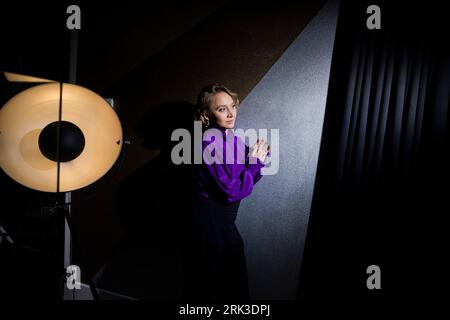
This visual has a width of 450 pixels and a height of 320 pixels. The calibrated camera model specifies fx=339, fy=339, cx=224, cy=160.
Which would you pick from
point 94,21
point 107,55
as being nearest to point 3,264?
point 107,55

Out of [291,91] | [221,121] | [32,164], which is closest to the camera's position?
[32,164]

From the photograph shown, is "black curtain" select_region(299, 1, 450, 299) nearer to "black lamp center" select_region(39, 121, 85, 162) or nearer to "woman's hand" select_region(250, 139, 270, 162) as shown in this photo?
"woman's hand" select_region(250, 139, 270, 162)

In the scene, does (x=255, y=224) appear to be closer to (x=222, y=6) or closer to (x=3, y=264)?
(x=222, y=6)

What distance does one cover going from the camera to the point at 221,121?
159 cm

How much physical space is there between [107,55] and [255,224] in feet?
4.24

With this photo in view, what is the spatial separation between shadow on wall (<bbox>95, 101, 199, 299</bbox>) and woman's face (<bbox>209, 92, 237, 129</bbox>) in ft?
0.90

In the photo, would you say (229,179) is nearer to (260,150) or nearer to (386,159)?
(260,150)

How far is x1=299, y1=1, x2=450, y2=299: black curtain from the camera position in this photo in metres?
1.35

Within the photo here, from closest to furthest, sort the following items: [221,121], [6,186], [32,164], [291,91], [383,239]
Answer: [32,164] < [383,239] < [221,121] < [291,91] < [6,186]

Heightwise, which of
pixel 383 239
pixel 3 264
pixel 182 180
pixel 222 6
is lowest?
pixel 3 264

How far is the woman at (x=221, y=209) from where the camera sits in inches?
60.9

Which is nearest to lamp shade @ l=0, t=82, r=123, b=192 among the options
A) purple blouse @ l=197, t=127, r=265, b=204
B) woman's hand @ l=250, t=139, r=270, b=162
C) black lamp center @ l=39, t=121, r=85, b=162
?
black lamp center @ l=39, t=121, r=85, b=162

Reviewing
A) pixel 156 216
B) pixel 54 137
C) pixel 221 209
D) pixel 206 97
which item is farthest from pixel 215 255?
pixel 54 137

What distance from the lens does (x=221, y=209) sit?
1.62m
